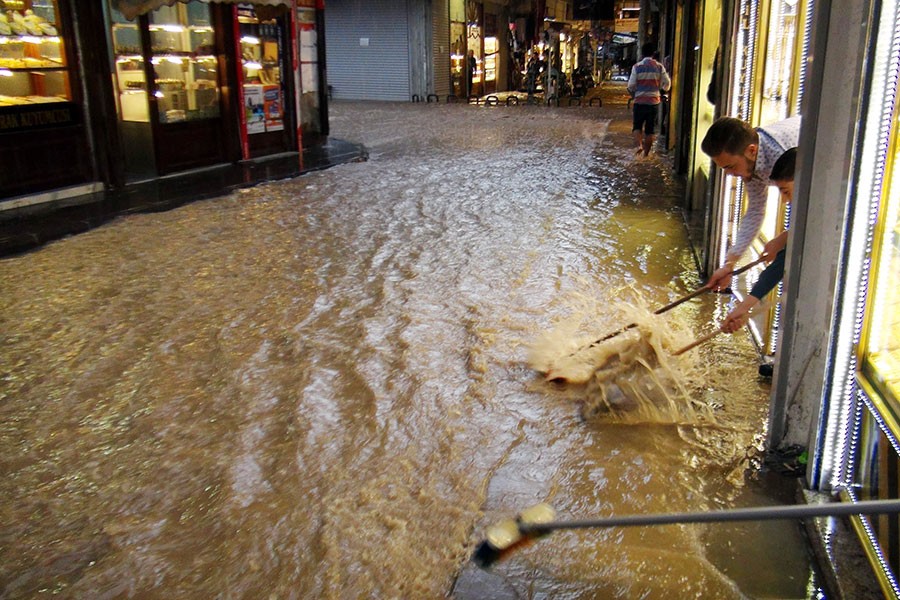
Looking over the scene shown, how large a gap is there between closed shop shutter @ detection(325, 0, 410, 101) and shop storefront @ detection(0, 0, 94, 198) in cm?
1950

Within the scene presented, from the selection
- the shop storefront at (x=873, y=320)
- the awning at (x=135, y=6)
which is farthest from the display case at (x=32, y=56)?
the shop storefront at (x=873, y=320)

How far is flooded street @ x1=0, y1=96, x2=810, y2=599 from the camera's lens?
3.38 meters

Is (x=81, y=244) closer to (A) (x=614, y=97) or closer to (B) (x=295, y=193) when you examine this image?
(B) (x=295, y=193)

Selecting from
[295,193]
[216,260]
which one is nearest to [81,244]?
[216,260]

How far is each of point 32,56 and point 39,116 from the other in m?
0.77

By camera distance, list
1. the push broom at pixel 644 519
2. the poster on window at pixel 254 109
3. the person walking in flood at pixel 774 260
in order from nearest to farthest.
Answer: the push broom at pixel 644 519 < the person walking in flood at pixel 774 260 < the poster on window at pixel 254 109

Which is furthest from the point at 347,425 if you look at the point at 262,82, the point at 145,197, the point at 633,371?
the point at 262,82

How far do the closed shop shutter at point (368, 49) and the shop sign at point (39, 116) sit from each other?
1957 centimetres

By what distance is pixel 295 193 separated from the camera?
38.1 ft

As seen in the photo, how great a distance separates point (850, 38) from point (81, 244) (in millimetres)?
7896

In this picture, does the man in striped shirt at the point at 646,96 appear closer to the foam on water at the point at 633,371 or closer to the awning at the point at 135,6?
the awning at the point at 135,6

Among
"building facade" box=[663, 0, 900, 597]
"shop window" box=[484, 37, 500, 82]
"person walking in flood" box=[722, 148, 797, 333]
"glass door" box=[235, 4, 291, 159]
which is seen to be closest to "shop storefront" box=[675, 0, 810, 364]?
"person walking in flood" box=[722, 148, 797, 333]

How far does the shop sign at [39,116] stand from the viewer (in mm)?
9898

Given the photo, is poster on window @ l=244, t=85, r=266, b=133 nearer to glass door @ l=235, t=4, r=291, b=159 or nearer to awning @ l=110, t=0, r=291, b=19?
glass door @ l=235, t=4, r=291, b=159
